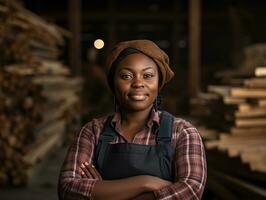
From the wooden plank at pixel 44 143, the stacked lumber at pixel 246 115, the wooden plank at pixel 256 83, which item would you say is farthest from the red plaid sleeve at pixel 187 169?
the wooden plank at pixel 44 143

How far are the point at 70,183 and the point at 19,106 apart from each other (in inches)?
168

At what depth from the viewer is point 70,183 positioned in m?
2.54

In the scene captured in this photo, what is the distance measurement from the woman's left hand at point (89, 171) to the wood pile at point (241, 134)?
97.8 inches

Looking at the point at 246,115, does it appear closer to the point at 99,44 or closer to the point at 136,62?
the point at 136,62

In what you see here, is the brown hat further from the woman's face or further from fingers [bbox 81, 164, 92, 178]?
fingers [bbox 81, 164, 92, 178]

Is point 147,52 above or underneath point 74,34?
underneath

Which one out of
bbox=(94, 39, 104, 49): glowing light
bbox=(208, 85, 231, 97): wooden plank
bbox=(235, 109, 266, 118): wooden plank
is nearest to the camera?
bbox=(235, 109, 266, 118): wooden plank

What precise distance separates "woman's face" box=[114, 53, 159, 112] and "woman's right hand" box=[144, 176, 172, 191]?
0.38m

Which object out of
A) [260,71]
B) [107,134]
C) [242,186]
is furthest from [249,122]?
[107,134]

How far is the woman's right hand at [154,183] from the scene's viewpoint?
7.94ft

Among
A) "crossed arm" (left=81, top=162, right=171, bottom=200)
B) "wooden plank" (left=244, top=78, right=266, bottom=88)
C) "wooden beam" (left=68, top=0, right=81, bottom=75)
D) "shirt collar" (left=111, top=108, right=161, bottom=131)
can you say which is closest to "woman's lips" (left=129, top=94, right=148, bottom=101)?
"shirt collar" (left=111, top=108, right=161, bottom=131)

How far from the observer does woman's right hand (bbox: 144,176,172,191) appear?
2.42 metres

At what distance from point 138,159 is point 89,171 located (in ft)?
0.90

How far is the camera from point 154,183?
243cm
